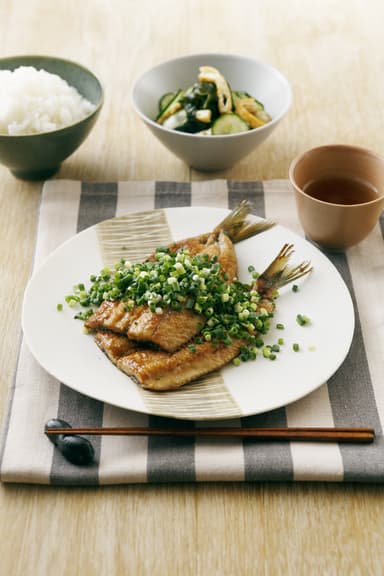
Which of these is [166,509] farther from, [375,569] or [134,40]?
[134,40]

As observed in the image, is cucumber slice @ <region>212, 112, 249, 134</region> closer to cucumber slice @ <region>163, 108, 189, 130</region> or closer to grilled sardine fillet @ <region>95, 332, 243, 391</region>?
cucumber slice @ <region>163, 108, 189, 130</region>

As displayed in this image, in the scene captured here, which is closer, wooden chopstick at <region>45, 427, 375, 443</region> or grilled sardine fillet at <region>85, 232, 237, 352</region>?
wooden chopstick at <region>45, 427, 375, 443</region>

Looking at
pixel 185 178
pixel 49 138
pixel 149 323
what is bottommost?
pixel 185 178

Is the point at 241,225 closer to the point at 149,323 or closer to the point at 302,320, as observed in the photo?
the point at 302,320

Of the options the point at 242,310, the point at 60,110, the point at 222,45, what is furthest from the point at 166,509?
the point at 222,45

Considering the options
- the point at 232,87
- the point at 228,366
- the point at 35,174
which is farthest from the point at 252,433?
the point at 232,87

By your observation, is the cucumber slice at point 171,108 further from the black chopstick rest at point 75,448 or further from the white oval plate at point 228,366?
the black chopstick rest at point 75,448

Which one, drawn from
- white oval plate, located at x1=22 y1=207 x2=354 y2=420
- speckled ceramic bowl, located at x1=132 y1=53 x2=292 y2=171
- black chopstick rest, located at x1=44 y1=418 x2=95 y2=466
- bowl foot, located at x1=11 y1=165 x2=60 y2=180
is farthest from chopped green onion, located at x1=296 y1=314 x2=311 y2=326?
bowl foot, located at x1=11 y1=165 x2=60 y2=180
